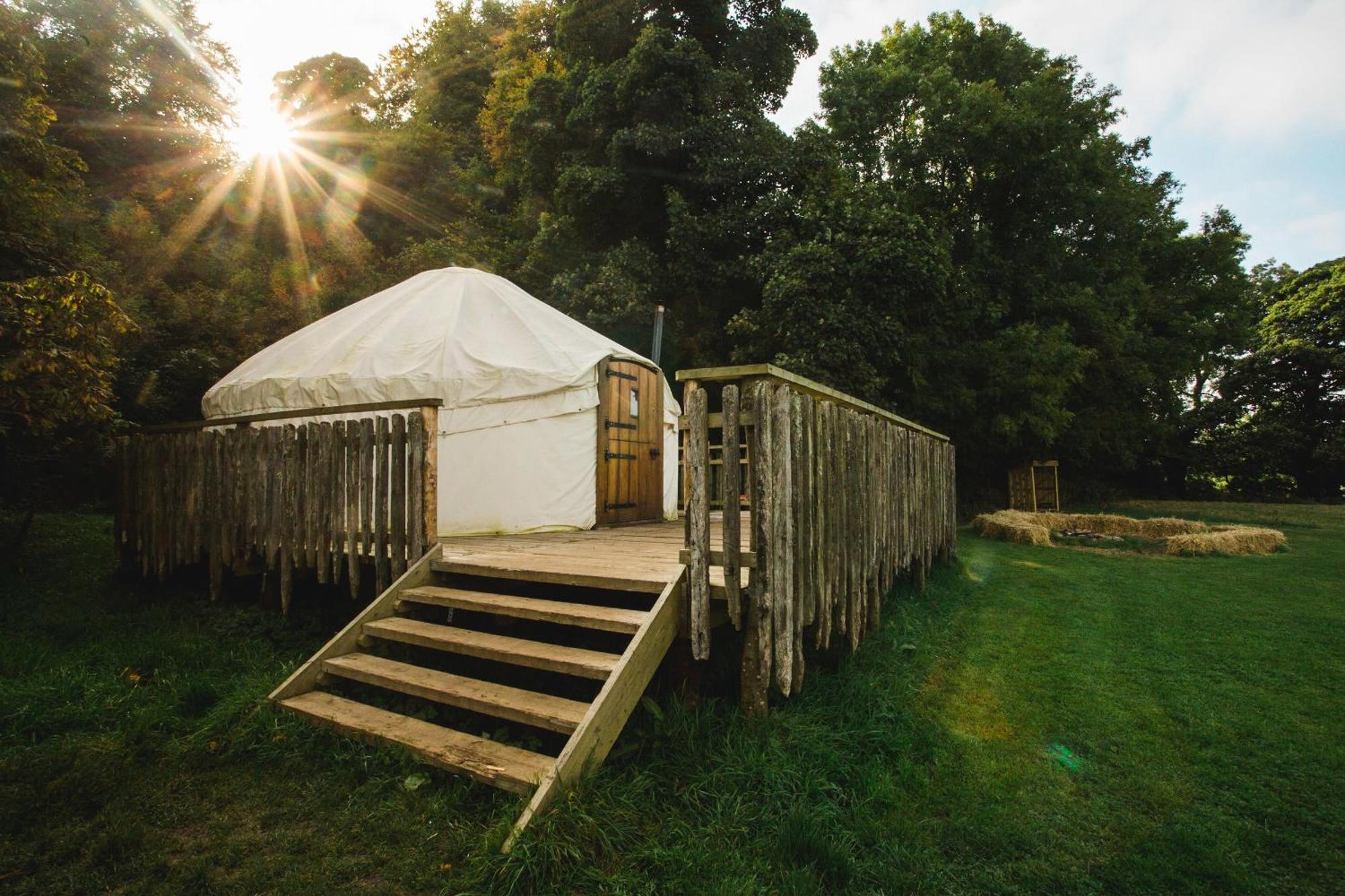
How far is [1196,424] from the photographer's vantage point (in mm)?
21312

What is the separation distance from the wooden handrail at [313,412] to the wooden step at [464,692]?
1617mm

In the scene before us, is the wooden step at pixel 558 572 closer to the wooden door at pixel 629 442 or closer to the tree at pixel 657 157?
the wooden door at pixel 629 442

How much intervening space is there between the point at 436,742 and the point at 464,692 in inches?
10.7

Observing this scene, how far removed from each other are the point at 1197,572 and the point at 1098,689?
506 centimetres

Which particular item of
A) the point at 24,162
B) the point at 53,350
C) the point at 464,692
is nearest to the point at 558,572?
the point at 464,692

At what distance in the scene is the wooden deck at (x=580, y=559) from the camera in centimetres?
348

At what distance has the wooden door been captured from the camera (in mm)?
7312

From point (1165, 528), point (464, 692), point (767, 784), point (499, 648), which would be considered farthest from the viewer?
point (1165, 528)

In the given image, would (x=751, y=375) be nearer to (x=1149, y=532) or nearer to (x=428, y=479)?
(x=428, y=479)

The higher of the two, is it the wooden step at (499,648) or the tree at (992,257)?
the tree at (992,257)

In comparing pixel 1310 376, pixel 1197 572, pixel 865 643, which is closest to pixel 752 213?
pixel 1197 572

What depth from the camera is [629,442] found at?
784cm

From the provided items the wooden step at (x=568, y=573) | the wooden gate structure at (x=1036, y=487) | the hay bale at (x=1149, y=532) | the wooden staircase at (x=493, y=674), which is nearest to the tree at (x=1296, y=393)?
the wooden gate structure at (x=1036, y=487)

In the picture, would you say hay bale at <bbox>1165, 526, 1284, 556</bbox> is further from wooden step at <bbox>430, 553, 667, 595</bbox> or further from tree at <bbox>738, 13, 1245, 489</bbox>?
wooden step at <bbox>430, 553, 667, 595</bbox>
